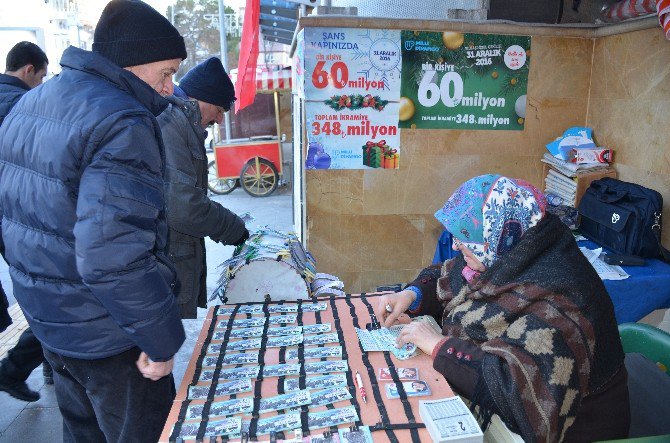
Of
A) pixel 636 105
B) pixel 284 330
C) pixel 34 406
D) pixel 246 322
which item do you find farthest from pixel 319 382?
pixel 636 105

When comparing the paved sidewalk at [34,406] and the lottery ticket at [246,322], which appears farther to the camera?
the paved sidewalk at [34,406]

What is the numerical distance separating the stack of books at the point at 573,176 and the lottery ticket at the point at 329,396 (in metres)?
2.72

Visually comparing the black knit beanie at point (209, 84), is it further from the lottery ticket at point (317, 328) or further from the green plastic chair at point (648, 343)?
the green plastic chair at point (648, 343)

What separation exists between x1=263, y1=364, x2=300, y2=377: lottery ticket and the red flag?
3.51 meters

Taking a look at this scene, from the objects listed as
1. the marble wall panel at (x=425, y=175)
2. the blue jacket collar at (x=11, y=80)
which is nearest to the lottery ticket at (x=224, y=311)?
the marble wall panel at (x=425, y=175)

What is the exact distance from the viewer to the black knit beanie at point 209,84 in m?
2.67

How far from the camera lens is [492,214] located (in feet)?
5.44

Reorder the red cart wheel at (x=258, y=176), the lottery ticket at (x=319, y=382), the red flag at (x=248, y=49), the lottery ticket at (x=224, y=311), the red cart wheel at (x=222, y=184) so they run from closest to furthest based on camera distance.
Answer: the lottery ticket at (x=319, y=382), the lottery ticket at (x=224, y=311), the red flag at (x=248, y=49), the red cart wheel at (x=258, y=176), the red cart wheel at (x=222, y=184)

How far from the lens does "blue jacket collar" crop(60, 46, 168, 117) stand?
4.88ft

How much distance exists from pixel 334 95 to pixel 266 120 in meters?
7.62

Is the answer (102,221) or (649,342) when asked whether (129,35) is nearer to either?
(102,221)

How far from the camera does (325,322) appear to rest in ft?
6.19

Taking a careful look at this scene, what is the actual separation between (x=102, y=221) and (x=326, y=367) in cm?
79

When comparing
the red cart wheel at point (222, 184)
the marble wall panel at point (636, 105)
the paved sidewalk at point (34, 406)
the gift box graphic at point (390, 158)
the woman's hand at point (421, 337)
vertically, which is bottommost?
the paved sidewalk at point (34, 406)
